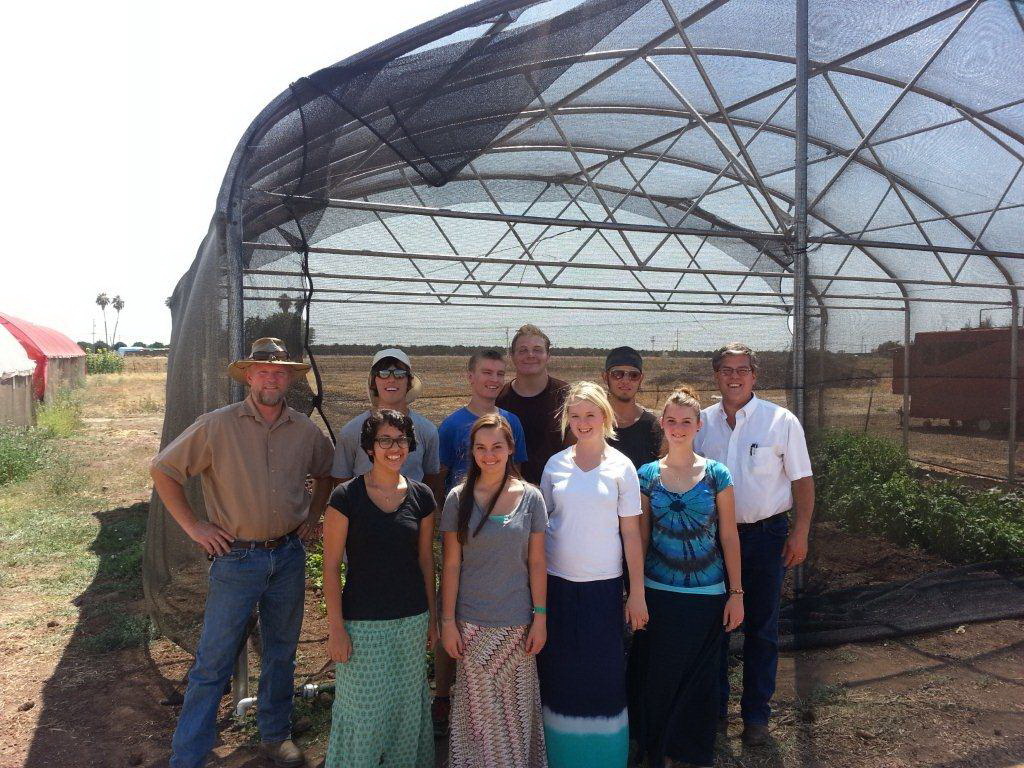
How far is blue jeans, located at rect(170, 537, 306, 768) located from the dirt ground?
348 millimetres

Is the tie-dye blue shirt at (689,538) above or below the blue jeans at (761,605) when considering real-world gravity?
above

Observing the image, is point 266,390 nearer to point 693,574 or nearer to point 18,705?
point 693,574

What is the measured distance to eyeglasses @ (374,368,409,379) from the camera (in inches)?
123

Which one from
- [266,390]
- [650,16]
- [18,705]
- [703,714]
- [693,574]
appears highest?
[650,16]

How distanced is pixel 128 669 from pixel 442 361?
3.92 meters

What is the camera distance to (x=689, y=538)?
2.91 meters

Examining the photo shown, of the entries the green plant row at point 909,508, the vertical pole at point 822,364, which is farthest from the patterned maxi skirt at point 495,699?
the green plant row at point 909,508

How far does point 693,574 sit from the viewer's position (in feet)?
9.57

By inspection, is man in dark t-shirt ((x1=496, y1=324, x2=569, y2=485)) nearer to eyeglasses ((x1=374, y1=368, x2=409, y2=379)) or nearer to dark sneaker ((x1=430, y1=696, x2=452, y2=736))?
eyeglasses ((x1=374, y1=368, x2=409, y2=379))

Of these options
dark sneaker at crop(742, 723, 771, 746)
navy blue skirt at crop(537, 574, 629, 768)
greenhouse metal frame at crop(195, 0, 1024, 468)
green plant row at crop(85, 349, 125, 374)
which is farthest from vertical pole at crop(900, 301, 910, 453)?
green plant row at crop(85, 349, 125, 374)

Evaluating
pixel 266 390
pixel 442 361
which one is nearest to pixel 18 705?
pixel 266 390

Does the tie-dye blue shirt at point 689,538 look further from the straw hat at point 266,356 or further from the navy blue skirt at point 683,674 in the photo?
the straw hat at point 266,356

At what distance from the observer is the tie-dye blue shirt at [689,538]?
2910 millimetres

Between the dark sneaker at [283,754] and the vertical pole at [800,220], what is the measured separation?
3345 millimetres
